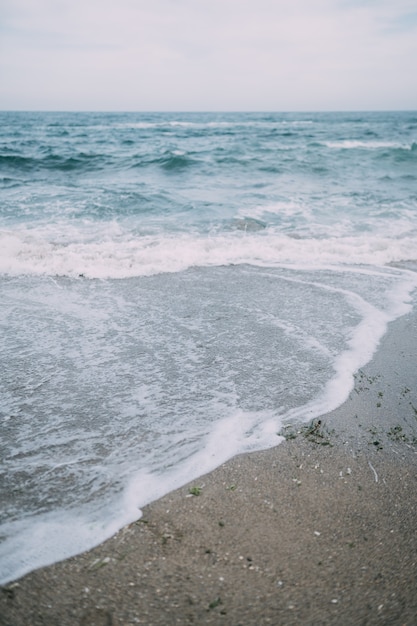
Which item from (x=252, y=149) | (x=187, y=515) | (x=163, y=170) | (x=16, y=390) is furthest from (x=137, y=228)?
(x=252, y=149)

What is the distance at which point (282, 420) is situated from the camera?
2982 mm

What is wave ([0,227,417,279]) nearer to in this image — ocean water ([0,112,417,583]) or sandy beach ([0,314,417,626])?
ocean water ([0,112,417,583])

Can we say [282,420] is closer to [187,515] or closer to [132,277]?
[187,515]

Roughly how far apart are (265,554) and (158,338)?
240 cm

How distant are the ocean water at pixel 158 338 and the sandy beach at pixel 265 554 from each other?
0.55ft

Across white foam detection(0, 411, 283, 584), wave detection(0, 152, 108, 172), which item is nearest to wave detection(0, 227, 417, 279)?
white foam detection(0, 411, 283, 584)

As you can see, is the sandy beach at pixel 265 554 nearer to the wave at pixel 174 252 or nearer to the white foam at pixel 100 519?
the white foam at pixel 100 519

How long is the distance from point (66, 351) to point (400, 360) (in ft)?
9.56

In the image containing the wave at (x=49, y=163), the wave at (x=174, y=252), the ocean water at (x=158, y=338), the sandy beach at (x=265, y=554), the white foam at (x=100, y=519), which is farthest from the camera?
the wave at (x=49, y=163)

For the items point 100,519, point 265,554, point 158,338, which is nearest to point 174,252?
point 158,338

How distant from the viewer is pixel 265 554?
1965mm

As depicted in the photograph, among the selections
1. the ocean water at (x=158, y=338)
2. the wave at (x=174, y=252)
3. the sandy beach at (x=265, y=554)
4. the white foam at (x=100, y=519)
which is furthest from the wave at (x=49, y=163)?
the sandy beach at (x=265, y=554)

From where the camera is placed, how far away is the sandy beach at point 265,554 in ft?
5.61

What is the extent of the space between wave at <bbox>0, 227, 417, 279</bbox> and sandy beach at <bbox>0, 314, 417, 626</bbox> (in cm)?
399
